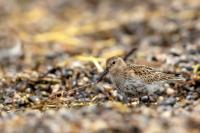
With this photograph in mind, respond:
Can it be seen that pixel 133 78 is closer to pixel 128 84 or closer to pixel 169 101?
pixel 128 84

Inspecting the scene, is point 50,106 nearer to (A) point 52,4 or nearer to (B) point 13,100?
(B) point 13,100

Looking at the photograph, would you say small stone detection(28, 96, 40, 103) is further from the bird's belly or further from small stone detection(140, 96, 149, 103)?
small stone detection(140, 96, 149, 103)

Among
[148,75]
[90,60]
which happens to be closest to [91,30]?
[90,60]

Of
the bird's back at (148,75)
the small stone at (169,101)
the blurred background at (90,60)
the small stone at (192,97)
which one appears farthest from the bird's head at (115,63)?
the small stone at (192,97)

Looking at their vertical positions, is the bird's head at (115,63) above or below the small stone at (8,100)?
Result: above

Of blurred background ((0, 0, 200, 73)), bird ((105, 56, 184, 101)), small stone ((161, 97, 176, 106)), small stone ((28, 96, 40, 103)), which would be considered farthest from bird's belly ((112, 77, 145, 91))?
blurred background ((0, 0, 200, 73))

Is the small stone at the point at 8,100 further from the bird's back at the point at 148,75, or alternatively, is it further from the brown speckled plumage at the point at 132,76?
the bird's back at the point at 148,75

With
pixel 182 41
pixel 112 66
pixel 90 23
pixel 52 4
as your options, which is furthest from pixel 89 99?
pixel 52 4
